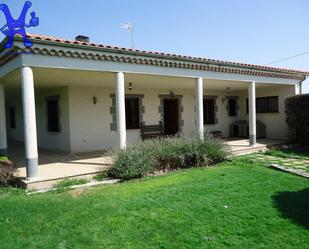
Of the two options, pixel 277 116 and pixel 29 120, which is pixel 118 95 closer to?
pixel 29 120

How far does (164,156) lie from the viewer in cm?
769

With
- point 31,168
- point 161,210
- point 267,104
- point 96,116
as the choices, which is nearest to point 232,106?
point 267,104

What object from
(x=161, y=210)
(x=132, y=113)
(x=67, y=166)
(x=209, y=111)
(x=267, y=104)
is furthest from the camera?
(x=209, y=111)

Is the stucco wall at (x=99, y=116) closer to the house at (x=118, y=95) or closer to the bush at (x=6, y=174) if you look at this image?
the house at (x=118, y=95)

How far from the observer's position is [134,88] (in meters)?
12.1

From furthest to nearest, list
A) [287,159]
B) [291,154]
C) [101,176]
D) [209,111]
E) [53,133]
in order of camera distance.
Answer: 1. [209,111]
2. [53,133]
3. [291,154]
4. [287,159]
5. [101,176]

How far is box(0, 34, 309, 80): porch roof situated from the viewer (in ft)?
21.2

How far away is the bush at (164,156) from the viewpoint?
680cm

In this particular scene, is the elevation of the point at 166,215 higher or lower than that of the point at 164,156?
lower

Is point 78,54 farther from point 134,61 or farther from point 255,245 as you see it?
point 255,245

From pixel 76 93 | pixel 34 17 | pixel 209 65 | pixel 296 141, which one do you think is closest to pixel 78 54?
pixel 34 17

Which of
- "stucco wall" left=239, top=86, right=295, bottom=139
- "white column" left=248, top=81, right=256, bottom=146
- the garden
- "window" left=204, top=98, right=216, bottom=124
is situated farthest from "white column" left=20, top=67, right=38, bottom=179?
"stucco wall" left=239, top=86, right=295, bottom=139

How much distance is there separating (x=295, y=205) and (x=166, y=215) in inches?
92.9
